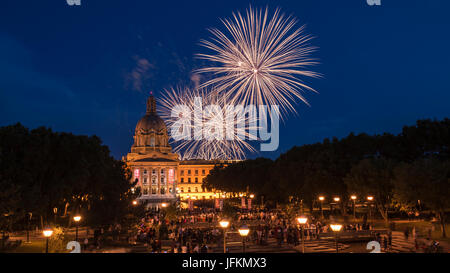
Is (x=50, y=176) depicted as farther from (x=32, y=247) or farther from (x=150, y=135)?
(x=150, y=135)

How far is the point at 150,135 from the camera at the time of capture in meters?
170

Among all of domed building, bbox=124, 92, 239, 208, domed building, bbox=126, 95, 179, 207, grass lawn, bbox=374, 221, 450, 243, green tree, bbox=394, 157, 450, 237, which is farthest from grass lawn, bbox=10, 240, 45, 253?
domed building, bbox=124, 92, 239, 208

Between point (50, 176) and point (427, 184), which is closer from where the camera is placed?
point (427, 184)

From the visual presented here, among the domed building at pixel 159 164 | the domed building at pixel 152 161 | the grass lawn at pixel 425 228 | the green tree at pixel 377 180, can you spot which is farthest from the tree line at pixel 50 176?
the domed building at pixel 159 164

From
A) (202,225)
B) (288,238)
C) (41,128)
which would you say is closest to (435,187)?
(288,238)

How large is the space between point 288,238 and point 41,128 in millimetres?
24587

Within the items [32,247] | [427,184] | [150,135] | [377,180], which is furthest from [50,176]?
[150,135]

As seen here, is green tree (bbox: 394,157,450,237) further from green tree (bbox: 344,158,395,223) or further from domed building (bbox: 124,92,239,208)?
domed building (bbox: 124,92,239,208)

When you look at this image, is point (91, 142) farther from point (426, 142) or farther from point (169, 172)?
point (169, 172)

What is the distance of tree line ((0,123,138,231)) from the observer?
28.3 meters

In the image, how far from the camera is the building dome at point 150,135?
557 feet

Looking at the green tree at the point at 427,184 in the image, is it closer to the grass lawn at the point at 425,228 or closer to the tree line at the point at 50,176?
the grass lawn at the point at 425,228

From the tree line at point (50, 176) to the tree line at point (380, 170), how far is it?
27082 mm

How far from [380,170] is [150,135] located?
453 feet
